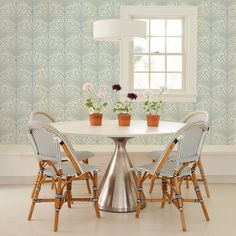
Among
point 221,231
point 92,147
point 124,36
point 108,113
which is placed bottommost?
point 221,231

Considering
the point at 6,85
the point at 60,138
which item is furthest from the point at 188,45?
the point at 60,138

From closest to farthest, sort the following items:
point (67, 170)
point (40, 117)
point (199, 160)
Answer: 1. point (67, 170)
2. point (199, 160)
3. point (40, 117)

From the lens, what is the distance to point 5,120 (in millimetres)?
6121

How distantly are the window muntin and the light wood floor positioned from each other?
199 cm

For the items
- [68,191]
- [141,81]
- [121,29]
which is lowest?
[68,191]

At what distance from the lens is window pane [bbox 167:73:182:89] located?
247 inches

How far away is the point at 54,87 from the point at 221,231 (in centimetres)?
314

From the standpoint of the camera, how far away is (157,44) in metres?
6.29

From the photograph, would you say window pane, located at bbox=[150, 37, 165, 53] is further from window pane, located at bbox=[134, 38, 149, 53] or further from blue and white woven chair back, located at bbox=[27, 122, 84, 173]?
blue and white woven chair back, located at bbox=[27, 122, 84, 173]

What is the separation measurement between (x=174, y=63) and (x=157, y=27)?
534 millimetres

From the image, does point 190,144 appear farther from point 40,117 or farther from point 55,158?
point 40,117

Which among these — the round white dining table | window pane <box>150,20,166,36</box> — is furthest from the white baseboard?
window pane <box>150,20,166,36</box>

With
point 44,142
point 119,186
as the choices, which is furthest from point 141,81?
point 44,142

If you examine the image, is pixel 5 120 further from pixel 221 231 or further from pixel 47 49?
pixel 221 231
